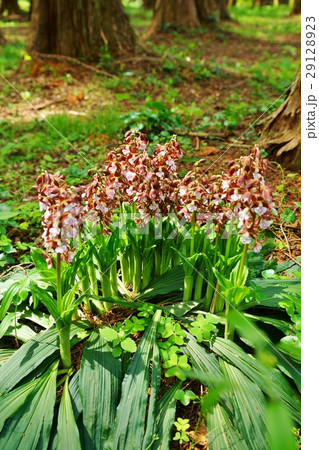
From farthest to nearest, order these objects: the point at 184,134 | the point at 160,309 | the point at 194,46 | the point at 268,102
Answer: the point at 194,46 → the point at 268,102 → the point at 184,134 → the point at 160,309

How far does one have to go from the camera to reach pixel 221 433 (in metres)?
1.87

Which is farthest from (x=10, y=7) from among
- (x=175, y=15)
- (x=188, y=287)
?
(x=188, y=287)

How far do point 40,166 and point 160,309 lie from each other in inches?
111

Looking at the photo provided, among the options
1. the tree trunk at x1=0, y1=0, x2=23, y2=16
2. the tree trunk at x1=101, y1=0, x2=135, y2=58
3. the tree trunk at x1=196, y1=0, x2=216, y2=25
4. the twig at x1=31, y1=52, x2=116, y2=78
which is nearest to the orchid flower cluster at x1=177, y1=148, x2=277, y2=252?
the twig at x1=31, y1=52, x2=116, y2=78

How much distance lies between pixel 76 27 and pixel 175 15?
490 cm

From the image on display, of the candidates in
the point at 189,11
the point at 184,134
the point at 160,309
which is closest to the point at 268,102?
the point at 184,134

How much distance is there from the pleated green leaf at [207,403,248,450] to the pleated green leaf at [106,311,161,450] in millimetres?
296

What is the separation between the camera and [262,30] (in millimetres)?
13047

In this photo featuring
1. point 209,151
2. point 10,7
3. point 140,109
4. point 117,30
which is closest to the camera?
point 209,151

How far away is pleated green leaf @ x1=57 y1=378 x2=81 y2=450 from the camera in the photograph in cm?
180

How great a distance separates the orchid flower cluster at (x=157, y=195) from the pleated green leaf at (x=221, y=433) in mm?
780

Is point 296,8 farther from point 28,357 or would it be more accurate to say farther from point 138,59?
point 28,357

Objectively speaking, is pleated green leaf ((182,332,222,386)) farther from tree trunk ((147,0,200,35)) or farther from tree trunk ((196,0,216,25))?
tree trunk ((196,0,216,25))

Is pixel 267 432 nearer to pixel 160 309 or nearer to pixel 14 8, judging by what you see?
pixel 160 309
